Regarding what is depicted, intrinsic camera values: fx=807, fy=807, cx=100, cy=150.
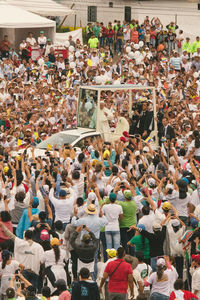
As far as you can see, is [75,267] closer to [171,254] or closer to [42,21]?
[171,254]

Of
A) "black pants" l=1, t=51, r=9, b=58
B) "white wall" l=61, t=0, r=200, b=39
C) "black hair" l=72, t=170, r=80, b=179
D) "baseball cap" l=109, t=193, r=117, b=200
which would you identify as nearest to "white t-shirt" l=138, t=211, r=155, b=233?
"baseball cap" l=109, t=193, r=117, b=200

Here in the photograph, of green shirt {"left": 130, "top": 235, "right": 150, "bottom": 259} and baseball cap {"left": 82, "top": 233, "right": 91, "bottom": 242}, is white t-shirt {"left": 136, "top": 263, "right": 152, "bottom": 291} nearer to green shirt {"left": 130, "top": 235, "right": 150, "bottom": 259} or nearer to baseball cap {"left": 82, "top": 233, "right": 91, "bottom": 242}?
green shirt {"left": 130, "top": 235, "right": 150, "bottom": 259}

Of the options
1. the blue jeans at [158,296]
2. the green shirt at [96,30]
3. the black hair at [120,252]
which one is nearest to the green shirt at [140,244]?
the black hair at [120,252]

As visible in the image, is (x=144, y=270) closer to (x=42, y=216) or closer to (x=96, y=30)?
(x=42, y=216)

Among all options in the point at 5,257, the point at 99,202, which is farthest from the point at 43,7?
the point at 5,257

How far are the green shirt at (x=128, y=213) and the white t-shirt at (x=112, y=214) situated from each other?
0.26m

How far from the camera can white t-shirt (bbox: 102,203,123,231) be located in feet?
41.7

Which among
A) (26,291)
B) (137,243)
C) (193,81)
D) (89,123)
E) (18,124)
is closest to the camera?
(26,291)

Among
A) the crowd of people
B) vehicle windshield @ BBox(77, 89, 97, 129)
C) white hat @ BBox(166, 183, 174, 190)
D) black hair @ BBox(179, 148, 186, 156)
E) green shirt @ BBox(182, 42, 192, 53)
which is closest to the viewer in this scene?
the crowd of people

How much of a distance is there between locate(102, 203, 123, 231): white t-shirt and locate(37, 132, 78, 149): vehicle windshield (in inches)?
236

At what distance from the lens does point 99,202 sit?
13.3 metres

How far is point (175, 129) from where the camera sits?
801 inches

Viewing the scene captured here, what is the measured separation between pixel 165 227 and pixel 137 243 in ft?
1.62

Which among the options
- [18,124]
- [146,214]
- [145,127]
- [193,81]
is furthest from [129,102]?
[146,214]
